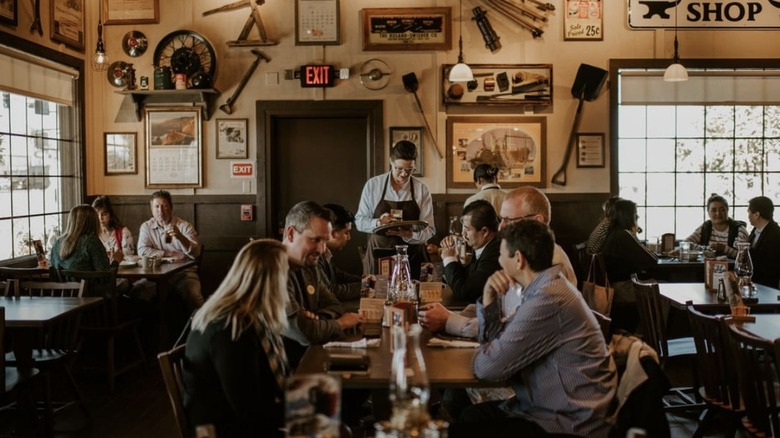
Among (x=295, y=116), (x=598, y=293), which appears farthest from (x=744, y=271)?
(x=295, y=116)

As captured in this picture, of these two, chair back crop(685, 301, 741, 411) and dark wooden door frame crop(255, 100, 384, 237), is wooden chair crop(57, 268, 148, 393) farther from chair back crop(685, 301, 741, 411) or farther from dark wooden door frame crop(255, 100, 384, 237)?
chair back crop(685, 301, 741, 411)

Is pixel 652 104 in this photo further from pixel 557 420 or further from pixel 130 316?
pixel 557 420

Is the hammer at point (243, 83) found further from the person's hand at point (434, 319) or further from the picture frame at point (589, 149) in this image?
the person's hand at point (434, 319)

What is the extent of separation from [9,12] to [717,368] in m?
5.61

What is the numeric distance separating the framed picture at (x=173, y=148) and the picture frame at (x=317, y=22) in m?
1.35

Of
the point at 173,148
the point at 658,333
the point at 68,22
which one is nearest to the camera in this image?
the point at 658,333

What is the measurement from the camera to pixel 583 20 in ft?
24.7

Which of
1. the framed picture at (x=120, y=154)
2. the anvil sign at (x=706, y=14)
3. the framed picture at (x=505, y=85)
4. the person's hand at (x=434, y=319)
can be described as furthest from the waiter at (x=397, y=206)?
the anvil sign at (x=706, y=14)

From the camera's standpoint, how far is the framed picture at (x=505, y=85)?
24.6 ft

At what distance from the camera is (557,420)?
2.54 meters

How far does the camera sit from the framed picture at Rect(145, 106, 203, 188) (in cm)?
766

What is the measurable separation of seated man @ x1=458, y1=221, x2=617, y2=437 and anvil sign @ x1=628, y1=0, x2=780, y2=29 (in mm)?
5630

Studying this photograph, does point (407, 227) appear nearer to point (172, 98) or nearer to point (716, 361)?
point (716, 361)

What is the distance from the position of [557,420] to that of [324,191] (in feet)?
18.2
